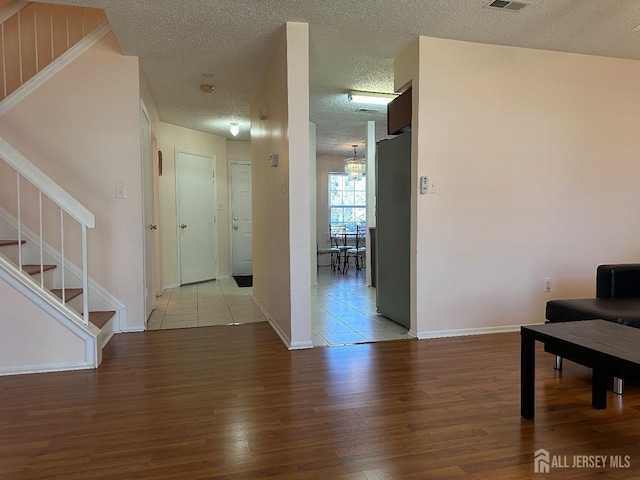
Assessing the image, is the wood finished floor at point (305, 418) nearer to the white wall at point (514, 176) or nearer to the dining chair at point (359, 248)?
the white wall at point (514, 176)

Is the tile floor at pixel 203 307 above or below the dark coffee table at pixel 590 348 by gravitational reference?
below

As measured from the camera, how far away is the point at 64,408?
87.2 inches

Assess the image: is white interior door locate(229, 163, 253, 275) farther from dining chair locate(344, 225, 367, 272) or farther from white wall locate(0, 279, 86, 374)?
white wall locate(0, 279, 86, 374)

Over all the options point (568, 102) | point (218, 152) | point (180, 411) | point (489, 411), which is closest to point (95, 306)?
point (180, 411)

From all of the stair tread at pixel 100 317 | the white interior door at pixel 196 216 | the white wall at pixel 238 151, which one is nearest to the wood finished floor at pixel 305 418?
the stair tread at pixel 100 317

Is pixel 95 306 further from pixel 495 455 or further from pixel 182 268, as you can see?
pixel 495 455

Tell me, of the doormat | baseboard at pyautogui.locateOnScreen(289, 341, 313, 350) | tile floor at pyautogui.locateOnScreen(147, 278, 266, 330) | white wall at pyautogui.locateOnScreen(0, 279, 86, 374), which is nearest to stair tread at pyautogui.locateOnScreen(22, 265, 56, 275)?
white wall at pyautogui.locateOnScreen(0, 279, 86, 374)

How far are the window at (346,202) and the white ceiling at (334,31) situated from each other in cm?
507

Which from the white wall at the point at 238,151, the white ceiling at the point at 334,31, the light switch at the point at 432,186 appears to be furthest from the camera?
the white wall at the point at 238,151

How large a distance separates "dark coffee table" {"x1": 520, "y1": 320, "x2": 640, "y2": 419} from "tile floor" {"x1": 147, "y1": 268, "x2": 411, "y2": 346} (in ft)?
4.91

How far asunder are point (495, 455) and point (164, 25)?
3524 mm

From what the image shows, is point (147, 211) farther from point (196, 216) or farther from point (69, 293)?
point (196, 216)

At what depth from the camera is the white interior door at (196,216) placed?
6.48 meters

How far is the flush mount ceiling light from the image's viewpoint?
4930 mm
